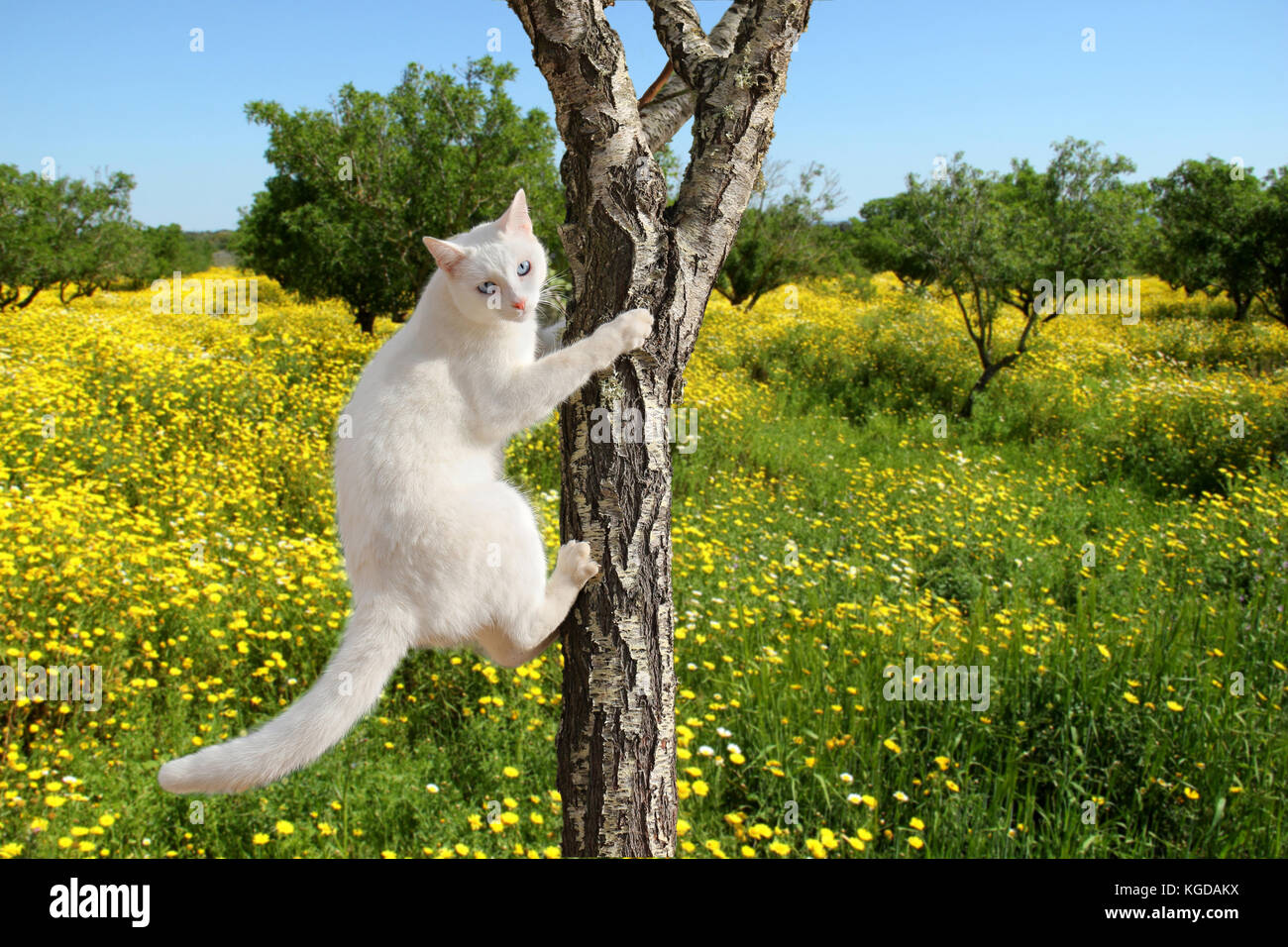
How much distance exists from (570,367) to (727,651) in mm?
3105

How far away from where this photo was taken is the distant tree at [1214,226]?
19344 millimetres

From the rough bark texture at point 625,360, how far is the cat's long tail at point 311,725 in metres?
0.49

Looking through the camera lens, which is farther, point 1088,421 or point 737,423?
point 1088,421

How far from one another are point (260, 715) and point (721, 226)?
3480 millimetres

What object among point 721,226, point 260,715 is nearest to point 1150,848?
point 721,226

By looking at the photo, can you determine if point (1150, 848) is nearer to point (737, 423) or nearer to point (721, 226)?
point (721, 226)

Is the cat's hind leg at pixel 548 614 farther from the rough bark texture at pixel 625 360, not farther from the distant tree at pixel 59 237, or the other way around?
the distant tree at pixel 59 237

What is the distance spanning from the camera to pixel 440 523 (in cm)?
197

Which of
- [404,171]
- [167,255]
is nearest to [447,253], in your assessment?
[404,171]

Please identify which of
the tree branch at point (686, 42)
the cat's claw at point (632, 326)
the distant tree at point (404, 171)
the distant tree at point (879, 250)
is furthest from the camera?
the distant tree at point (879, 250)

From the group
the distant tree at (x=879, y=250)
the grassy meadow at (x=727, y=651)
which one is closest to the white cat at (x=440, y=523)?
the grassy meadow at (x=727, y=651)

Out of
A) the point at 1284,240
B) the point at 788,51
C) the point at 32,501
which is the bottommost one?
the point at 32,501

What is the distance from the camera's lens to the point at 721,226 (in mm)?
2049

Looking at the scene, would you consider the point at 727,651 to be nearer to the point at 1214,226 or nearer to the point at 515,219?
the point at 515,219
